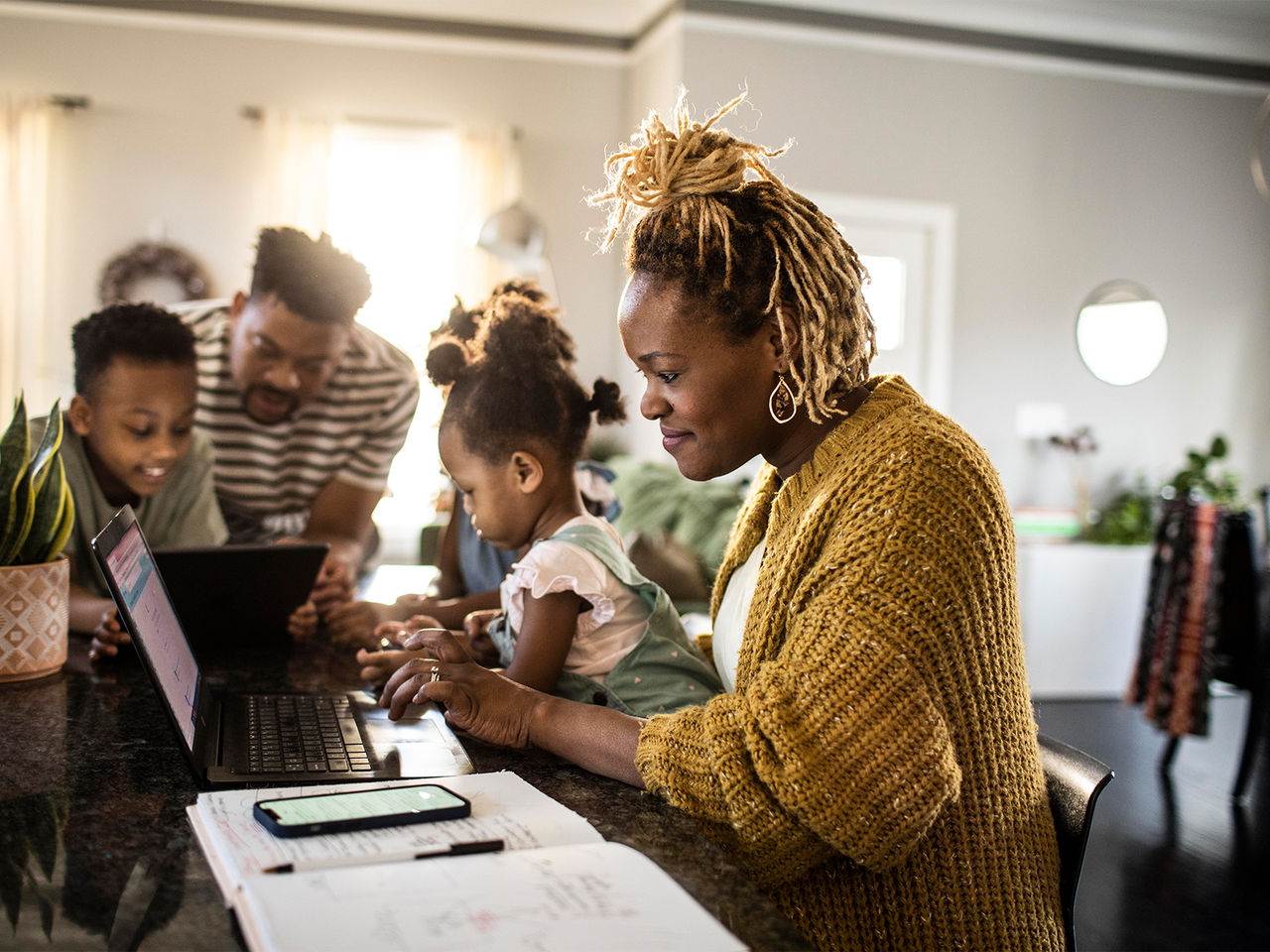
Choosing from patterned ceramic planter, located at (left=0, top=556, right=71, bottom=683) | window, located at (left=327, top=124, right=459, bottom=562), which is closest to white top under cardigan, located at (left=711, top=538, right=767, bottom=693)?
patterned ceramic planter, located at (left=0, top=556, right=71, bottom=683)

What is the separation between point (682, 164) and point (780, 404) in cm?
29

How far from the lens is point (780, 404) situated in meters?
1.24

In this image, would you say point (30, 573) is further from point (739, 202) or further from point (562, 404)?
point (739, 202)

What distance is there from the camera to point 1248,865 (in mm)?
3043

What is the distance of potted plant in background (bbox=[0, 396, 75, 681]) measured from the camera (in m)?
1.41

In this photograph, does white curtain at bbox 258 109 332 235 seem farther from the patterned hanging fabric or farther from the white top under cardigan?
the white top under cardigan

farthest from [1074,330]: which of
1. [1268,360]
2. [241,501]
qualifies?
[241,501]

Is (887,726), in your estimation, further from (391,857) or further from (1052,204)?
(1052,204)

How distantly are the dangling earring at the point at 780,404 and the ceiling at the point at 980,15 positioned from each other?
439 centimetres

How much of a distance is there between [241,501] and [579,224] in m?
3.83

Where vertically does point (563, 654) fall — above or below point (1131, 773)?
above

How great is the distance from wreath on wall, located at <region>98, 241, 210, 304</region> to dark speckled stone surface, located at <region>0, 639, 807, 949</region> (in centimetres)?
454

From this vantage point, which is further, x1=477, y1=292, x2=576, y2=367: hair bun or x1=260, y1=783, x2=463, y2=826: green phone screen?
x1=477, y1=292, x2=576, y2=367: hair bun

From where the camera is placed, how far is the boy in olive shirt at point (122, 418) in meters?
1.81
